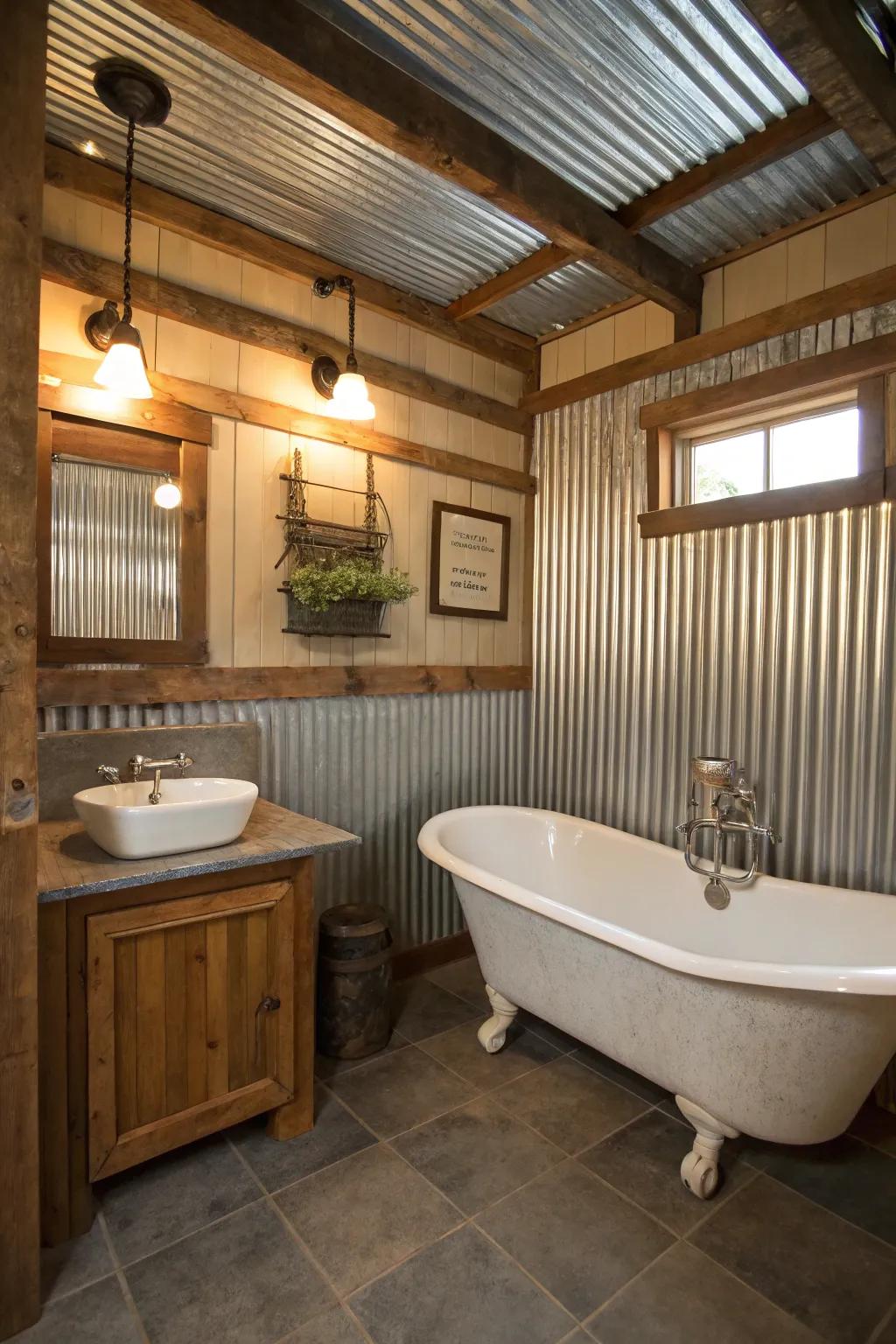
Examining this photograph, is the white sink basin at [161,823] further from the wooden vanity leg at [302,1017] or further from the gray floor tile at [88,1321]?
the gray floor tile at [88,1321]

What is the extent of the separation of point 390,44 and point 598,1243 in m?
3.02

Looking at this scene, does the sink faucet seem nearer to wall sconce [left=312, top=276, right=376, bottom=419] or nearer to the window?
wall sconce [left=312, top=276, right=376, bottom=419]

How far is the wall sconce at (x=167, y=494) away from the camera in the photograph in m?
2.47

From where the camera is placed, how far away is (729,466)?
9.62 ft

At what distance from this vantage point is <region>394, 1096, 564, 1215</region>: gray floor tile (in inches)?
74.8

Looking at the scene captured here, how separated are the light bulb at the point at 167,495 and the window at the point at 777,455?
2012mm

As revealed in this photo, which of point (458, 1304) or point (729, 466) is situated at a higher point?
point (729, 466)

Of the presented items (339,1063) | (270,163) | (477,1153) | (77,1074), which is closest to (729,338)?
(270,163)

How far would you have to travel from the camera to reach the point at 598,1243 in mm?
1723

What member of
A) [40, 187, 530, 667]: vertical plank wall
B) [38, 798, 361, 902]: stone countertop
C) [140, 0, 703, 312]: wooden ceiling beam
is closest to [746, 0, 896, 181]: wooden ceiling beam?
[140, 0, 703, 312]: wooden ceiling beam

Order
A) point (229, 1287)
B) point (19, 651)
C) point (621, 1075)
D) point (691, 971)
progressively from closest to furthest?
point (19, 651) < point (229, 1287) < point (691, 971) < point (621, 1075)

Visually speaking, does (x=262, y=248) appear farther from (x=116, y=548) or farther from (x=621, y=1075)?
(x=621, y=1075)

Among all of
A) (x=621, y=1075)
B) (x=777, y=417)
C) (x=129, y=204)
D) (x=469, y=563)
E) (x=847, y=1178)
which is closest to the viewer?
(x=847, y=1178)

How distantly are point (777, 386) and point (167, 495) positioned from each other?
7.19 feet
